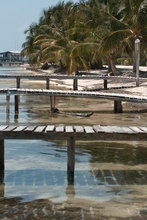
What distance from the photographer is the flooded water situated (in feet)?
23.8

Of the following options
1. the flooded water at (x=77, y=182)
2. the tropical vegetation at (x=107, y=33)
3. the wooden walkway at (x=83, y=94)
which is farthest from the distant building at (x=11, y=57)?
the flooded water at (x=77, y=182)

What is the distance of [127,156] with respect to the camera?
442 inches

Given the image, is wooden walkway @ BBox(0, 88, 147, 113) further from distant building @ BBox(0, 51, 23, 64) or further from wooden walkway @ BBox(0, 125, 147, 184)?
distant building @ BBox(0, 51, 23, 64)

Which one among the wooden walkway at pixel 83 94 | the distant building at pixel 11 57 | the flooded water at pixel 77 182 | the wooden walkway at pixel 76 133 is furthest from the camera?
the distant building at pixel 11 57

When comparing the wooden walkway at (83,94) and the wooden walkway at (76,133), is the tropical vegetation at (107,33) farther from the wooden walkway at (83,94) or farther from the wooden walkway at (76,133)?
the wooden walkway at (76,133)

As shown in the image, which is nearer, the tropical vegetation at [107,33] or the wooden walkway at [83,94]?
the wooden walkway at [83,94]

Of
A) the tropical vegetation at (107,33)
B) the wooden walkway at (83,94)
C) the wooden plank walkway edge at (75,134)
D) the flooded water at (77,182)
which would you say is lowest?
the flooded water at (77,182)

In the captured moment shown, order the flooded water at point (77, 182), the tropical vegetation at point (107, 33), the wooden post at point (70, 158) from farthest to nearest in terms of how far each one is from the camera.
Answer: the tropical vegetation at point (107, 33)
the wooden post at point (70, 158)
the flooded water at point (77, 182)

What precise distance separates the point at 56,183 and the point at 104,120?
8849 millimetres

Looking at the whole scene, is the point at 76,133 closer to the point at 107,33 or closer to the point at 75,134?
the point at 75,134

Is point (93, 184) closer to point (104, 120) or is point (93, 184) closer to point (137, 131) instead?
point (137, 131)

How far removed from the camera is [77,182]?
28.9 ft

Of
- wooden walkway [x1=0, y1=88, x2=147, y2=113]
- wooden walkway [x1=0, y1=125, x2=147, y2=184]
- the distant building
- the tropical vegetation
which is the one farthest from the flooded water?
the distant building

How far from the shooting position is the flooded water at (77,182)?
725cm
